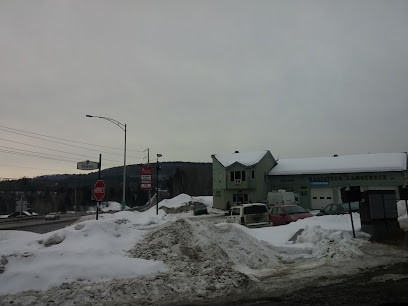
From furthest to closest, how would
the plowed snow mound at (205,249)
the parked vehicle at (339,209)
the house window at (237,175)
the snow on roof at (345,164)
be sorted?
the house window at (237,175)
the snow on roof at (345,164)
the parked vehicle at (339,209)
the plowed snow mound at (205,249)

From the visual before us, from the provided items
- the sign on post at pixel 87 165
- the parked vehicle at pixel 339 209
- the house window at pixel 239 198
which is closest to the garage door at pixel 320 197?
the house window at pixel 239 198

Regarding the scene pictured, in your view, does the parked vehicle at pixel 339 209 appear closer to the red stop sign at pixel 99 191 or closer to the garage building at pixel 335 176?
the red stop sign at pixel 99 191

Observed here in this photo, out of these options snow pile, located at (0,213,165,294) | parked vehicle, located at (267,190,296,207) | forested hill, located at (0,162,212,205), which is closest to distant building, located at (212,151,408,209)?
parked vehicle, located at (267,190,296,207)

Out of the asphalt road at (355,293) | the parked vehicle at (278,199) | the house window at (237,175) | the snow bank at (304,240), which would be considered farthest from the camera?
the house window at (237,175)

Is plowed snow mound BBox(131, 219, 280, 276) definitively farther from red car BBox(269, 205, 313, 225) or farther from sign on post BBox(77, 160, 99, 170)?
sign on post BBox(77, 160, 99, 170)

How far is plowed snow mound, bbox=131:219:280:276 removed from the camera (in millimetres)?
10484

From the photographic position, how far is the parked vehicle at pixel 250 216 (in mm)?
21719

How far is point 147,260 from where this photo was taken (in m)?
10.6

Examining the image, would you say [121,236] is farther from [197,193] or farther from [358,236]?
[197,193]

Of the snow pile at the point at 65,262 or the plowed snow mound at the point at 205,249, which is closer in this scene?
the snow pile at the point at 65,262

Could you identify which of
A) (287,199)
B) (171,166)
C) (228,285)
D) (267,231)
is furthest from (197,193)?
(228,285)

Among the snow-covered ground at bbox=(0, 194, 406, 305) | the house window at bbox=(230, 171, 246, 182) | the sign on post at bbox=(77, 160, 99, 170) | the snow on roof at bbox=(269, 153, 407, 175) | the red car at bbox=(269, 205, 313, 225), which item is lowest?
the snow-covered ground at bbox=(0, 194, 406, 305)

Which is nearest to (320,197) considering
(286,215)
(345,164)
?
(345,164)

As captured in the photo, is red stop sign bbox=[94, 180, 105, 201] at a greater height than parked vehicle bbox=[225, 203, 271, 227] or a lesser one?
greater
